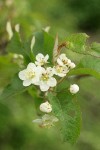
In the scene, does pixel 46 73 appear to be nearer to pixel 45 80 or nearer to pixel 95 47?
pixel 45 80

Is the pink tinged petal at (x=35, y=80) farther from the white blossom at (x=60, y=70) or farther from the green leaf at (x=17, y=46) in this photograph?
the green leaf at (x=17, y=46)

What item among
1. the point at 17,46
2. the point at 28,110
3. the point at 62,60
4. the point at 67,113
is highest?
the point at 28,110

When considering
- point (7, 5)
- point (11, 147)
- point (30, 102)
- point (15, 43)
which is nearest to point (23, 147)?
point (11, 147)

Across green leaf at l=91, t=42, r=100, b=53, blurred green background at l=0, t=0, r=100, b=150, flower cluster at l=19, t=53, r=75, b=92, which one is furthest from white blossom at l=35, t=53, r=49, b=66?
blurred green background at l=0, t=0, r=100, b=150

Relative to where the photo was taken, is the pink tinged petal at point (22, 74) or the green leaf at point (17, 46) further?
the green leaf at point (17, 46)

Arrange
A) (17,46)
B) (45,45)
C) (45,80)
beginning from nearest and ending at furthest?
(45,80)
(45,45)
(17,46)

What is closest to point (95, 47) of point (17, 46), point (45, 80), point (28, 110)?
point (45, 80)

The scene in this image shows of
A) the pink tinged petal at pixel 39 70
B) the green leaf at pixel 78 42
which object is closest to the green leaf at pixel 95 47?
the green leaf at pixel 78 42

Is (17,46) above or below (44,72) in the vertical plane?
above
